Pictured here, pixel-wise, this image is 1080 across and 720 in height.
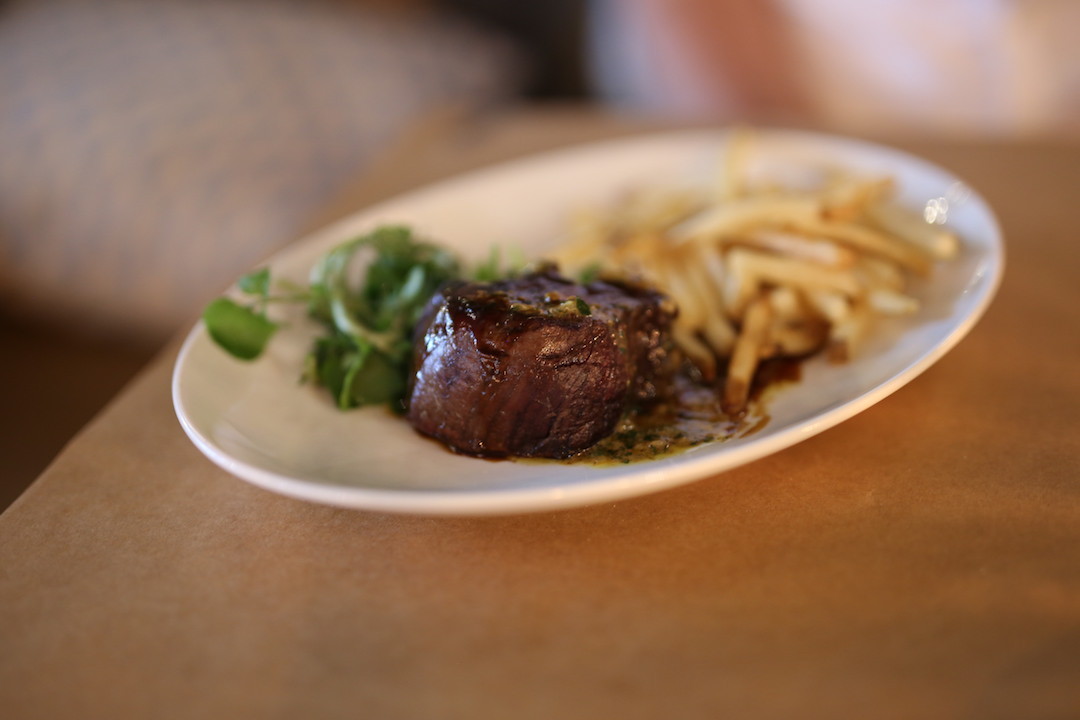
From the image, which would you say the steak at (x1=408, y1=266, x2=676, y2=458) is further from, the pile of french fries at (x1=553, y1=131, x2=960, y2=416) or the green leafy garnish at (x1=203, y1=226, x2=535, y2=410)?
the pile of french fries at (x1=553, y1=131, x2=960, y2=416)

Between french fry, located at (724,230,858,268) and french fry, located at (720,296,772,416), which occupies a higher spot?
french fry, located at (724,230,858,268)

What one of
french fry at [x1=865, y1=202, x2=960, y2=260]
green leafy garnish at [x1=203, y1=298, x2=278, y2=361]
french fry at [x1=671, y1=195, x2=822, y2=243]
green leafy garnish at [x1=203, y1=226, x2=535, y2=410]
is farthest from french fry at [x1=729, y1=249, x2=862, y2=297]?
green leafy garnish at [x1=203, y1=298, x2=278, y2=361]

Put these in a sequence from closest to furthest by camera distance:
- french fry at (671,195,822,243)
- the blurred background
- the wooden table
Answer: the wooden table, french fry at (671,195,822,243), the blurred background

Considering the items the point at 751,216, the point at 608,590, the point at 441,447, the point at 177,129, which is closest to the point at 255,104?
the point at 177,129

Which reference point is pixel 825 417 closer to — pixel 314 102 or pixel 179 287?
pixel 179 287

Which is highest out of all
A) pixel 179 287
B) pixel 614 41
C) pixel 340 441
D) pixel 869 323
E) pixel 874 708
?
pixel 614 41

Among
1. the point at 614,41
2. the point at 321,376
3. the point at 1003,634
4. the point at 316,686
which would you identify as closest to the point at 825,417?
the point at 1003,634

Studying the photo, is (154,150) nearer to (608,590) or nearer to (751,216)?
(751,216)
